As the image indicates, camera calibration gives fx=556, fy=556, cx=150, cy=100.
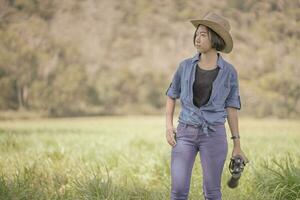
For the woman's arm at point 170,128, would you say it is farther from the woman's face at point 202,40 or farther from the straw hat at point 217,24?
Answer: the straw hat at point 217,24

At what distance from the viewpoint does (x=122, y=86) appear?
9828 mm

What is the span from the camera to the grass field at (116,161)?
12.9 ft

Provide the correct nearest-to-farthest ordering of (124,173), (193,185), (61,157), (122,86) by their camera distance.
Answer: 1. (193,185)
2. (124,173)
3. (61,157)
4. (122,86)

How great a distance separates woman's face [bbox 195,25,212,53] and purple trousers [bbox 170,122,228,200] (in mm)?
413

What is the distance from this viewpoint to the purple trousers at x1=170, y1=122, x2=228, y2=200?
9.55 feet

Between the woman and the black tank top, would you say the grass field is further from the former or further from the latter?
the black tank top

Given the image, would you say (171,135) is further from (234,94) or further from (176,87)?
(234,94)

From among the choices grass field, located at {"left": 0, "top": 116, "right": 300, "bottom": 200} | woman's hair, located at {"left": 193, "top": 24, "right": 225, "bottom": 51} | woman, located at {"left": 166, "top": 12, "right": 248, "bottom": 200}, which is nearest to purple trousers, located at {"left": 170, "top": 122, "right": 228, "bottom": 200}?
woman, located at {"left": 166, "top": 12, "right": 248, "bottom": 200}

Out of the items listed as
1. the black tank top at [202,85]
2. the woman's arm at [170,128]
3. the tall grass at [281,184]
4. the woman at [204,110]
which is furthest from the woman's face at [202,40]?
the tall grass at [281,184]

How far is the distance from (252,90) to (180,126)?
6114 millimetres

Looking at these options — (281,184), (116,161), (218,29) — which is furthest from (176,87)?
(116,161)

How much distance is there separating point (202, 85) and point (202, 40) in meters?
0.24

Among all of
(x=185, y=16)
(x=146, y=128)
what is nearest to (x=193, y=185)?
(x=146, y=128)

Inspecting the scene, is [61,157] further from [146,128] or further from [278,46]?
[278,46]
